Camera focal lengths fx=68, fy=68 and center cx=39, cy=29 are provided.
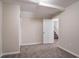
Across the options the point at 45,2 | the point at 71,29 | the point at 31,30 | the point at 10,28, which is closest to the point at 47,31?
the point at 31,30

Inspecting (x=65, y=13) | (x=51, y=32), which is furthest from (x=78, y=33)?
(x=51, y=32)

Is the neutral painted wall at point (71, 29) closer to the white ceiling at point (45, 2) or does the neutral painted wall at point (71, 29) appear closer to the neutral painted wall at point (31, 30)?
the white ceiling at point (45, 2)

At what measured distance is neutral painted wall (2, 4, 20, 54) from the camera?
3.33m

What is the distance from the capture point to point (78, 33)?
3.13 metres

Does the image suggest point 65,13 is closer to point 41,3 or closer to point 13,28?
point 41,3

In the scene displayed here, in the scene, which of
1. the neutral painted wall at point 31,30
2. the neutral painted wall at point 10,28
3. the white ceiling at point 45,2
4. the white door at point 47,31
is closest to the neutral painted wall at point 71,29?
the white ceiling at point 45,2

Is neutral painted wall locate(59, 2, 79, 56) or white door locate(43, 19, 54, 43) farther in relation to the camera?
white door locate(43, 19, 54, 43)

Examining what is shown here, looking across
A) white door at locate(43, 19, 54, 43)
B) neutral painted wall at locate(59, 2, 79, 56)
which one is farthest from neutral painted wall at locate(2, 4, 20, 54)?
neutral painted wall at locate(59, 2, 79, 56)

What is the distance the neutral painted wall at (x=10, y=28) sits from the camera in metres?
3.33

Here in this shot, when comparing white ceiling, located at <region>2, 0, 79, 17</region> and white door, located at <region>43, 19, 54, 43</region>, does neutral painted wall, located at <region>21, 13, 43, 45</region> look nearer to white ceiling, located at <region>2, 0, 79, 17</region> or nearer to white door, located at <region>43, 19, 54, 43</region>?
Result: white door, located at <region>43, 19, 54, 43</region>

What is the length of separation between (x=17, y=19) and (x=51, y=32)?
331cm

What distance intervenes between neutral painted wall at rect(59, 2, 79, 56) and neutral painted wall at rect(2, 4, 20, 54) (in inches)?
109

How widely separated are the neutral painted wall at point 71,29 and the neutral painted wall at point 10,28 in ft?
9.08

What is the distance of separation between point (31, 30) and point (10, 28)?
86.1 inches
